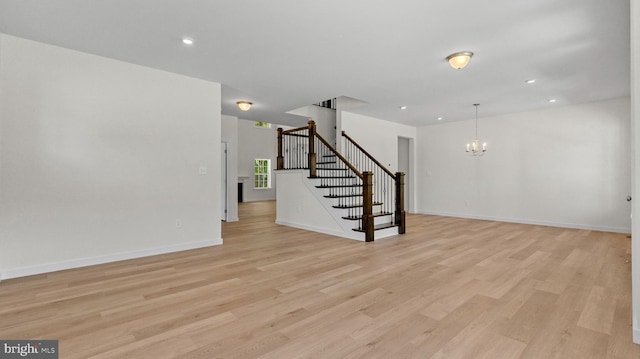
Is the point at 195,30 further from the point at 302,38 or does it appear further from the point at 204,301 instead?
the point at 204,301

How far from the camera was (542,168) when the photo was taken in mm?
6562

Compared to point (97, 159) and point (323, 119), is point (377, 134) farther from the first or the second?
point (97, 159)

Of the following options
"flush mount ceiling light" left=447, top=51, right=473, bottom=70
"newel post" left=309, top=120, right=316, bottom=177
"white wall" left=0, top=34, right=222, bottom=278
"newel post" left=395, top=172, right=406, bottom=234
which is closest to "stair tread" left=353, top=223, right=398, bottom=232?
"newel post" left=395, top=172, right=406, bottom=234

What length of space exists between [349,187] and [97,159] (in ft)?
14.4

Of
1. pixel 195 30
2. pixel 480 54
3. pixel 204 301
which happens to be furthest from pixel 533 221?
pixel 195 30

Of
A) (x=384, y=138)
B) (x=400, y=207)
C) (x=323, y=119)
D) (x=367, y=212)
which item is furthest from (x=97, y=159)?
(x=384, y=138)

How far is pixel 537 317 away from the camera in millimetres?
2273

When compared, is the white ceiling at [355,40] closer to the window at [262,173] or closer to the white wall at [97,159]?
the white wall at [97,159]

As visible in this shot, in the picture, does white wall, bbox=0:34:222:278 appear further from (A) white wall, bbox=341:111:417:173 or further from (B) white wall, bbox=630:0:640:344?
(B) white wall, bbox=630:0:640:344

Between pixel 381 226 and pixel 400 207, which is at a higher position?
pixel 400 207

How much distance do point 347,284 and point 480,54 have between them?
331cm

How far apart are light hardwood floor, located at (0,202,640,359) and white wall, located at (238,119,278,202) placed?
906 centimetres

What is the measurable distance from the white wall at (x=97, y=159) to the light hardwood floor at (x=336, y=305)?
36 cm

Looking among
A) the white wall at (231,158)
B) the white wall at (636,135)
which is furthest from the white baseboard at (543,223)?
the white wall at (231,158)
